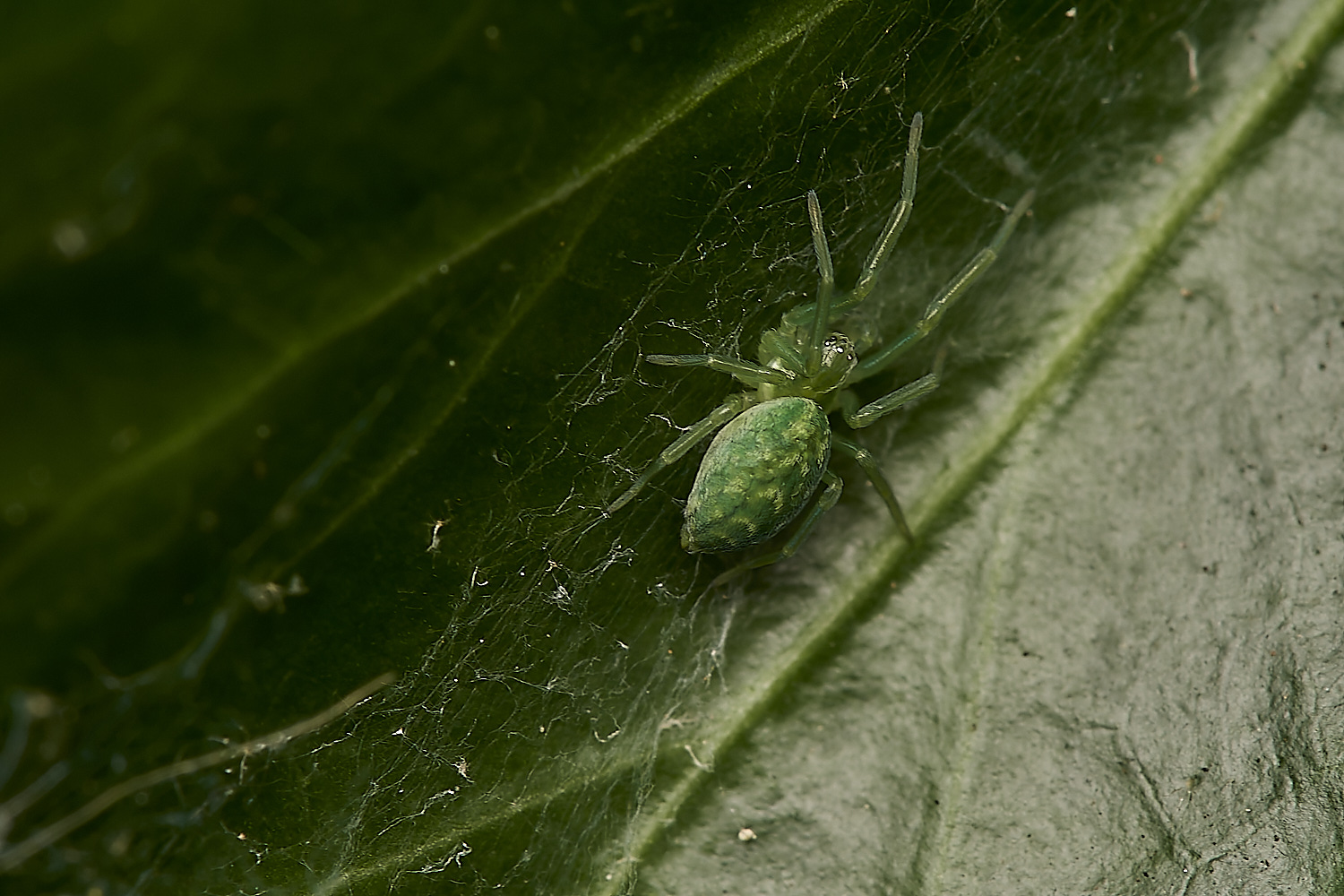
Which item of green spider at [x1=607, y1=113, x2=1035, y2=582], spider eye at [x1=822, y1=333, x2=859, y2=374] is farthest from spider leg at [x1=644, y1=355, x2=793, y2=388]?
spider eye at [x1=822, y1=333, x2=859, y2=374]

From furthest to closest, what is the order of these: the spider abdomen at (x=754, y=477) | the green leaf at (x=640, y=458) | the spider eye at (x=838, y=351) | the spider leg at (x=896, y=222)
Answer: the spider eye at (x=838, y=351), the spider leg at (x=896, y=222), the spider abdomen at (x=754, y=477), the green leaf at (x=640, y=458)

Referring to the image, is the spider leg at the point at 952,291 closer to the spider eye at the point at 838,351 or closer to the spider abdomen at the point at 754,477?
the spider eye at the point at 838,351

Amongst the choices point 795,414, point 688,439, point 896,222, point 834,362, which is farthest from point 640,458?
point 896,222

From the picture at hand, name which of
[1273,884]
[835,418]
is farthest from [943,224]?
[1273,884]

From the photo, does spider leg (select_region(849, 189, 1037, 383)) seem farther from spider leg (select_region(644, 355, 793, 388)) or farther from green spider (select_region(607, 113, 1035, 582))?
spider leg (select_region(644, 355, 793, 388))

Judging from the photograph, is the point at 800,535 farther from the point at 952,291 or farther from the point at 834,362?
the point at 952,291

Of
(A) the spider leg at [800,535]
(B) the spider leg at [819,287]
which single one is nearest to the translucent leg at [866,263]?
(B) the spider leg at [819,287]
